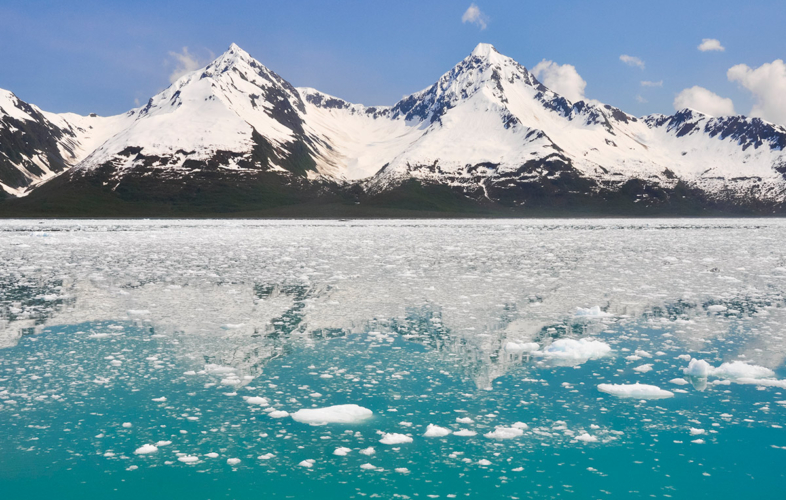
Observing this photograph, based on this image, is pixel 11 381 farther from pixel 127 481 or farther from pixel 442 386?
pixel 442 386

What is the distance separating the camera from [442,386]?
10406 millimetres

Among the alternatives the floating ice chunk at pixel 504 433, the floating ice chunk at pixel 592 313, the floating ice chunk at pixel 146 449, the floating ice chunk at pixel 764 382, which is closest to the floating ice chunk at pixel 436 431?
the floating ice chunk at pixel 504 433

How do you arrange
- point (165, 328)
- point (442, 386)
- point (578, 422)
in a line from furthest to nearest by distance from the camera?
point (165, 328) → point (442, 386) → point (578, 422)

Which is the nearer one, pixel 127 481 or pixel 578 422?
pixel 127 481

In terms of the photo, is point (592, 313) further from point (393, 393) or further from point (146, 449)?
point (146, 449)

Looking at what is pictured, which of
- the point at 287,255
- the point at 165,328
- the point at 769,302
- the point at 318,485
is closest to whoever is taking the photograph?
the point at 318,485

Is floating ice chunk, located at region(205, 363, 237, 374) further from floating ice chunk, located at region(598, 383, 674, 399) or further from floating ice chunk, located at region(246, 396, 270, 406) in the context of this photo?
floating ice chunk, located at region(598, 383, 674, 399)

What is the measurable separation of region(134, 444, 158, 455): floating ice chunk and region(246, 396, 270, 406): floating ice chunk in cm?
189

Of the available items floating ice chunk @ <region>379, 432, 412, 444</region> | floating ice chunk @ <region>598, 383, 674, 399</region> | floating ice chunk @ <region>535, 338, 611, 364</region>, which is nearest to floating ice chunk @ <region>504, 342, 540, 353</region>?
floating ice chunk @ <region>535, 338, 611, 364</region>

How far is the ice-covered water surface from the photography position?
7.08 metres

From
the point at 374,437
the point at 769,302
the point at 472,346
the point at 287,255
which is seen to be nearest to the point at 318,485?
the point at 374,437

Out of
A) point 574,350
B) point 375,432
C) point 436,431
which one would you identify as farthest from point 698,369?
point 375,432

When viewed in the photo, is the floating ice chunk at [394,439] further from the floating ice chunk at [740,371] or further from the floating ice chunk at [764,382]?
the floating ice chunk at [764,382]

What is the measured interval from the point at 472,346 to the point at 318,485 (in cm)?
685
